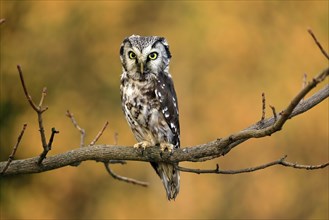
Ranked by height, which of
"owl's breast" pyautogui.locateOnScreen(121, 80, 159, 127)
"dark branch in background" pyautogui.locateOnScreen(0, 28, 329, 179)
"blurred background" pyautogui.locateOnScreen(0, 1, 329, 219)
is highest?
"blurred background" pyautogui.locateOnScreen(0, 1, 329, 219)

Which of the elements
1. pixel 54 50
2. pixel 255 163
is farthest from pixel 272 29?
pixel 54 50

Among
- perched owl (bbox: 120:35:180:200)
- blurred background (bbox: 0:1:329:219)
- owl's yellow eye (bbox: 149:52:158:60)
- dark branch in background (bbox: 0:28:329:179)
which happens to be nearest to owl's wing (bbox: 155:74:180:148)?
perched owl (bbox: 120:35:180:200)

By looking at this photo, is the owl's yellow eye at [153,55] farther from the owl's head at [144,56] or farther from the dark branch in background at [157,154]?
the dark branch in background at [157,154]

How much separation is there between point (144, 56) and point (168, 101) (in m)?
0.37

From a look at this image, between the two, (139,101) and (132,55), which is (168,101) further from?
(132,55)

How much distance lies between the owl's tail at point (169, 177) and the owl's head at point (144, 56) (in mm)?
683

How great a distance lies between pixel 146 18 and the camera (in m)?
16.3

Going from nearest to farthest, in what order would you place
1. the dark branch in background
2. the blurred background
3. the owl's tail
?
1. the dark branch in background
2. the owl's tail
3. the blurred background

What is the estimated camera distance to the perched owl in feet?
16.1

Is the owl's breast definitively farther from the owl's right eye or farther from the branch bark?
the branch bark

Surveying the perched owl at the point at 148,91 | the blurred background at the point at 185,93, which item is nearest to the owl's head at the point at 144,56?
the perched owl at the point at 148,91

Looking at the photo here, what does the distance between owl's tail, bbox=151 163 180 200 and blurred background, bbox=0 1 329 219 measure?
7.69 m

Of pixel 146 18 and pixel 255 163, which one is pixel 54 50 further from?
pixel 255 163

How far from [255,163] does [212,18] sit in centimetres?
352
